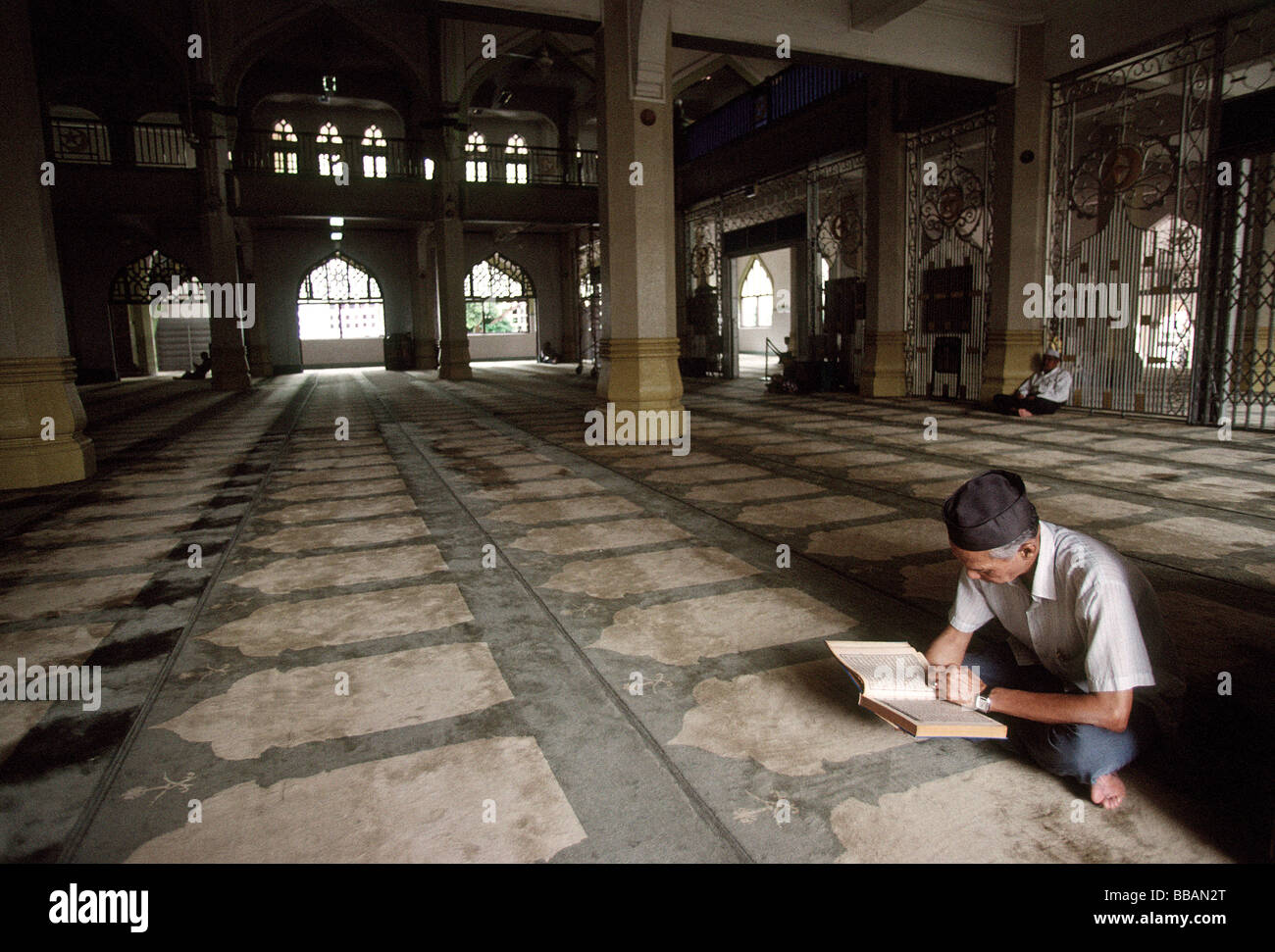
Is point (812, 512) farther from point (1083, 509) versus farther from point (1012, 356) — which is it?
point (1012, 356)

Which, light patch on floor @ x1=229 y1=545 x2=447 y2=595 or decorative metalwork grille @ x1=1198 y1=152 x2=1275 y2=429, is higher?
decorative metalwork grille @ x1=1198 y1=152 x2=1275 y2=429

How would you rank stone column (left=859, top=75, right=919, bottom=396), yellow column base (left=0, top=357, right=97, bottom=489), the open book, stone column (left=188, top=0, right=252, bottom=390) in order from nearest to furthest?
the open book
yellow column base (left=0, top=357, right=97, bottom=489)
stone column (left=859, top=75, right=919, bottom=396)
stone column (left=188, top=0, right=252, bottom=390)

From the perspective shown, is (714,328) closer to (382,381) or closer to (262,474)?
(382,381)

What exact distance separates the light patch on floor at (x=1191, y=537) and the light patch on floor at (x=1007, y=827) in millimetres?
2282

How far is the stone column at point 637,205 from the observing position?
7.11 m

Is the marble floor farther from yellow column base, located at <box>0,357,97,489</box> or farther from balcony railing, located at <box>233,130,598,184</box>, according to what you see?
balcony railing, located at <box>233,130,598,184</box>

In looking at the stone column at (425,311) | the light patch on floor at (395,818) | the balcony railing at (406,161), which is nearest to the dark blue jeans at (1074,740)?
the light patch on floor at (395,818)

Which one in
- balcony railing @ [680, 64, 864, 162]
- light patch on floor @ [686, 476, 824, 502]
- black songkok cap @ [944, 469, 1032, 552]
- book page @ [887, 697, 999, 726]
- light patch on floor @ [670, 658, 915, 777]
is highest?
balcony railing @ [680, 64, 864, 162]

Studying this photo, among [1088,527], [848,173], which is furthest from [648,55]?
[848,173]

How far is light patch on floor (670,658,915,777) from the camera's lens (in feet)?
6.62

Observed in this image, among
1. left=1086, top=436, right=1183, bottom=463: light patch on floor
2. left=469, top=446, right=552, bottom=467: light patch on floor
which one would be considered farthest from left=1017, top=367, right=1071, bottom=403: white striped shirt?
left=469, top=446, right=552, bottom=467: light patch on floor

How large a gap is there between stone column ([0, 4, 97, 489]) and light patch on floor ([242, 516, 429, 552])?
279 centimetres

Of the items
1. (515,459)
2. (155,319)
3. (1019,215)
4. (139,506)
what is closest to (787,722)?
(139,506)

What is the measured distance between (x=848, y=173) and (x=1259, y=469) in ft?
28.5
